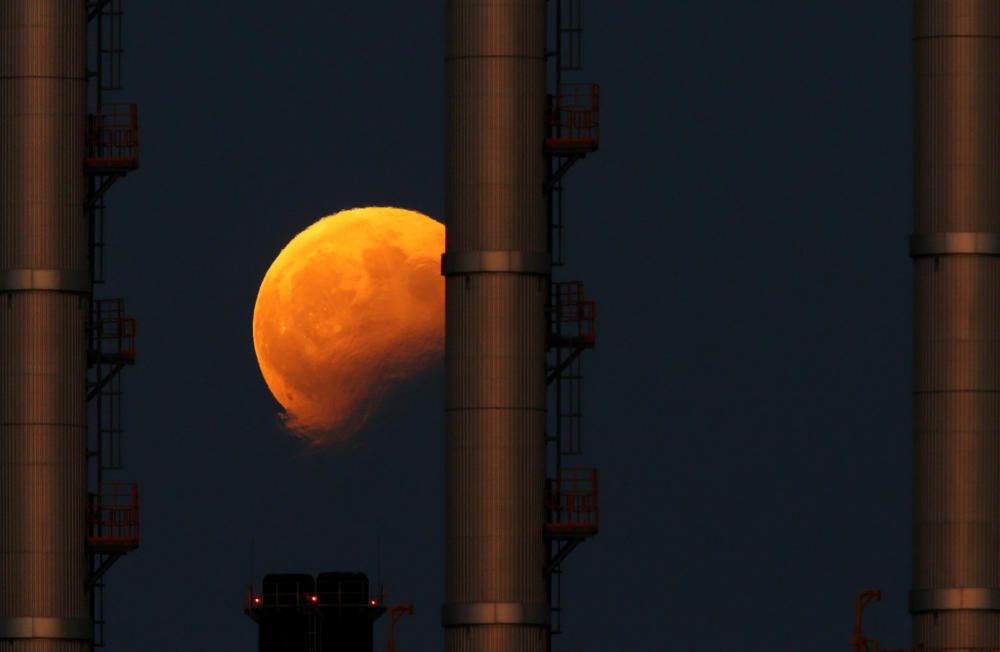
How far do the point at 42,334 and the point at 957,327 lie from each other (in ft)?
93.4

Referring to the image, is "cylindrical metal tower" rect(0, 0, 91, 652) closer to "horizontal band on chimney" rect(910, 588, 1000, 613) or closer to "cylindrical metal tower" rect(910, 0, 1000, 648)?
"cylindrical metal tower" rect(910, 0, 1000, 648)

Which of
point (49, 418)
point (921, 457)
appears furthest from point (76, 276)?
point (921, 457)

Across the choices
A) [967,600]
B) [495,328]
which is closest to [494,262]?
[495,328]

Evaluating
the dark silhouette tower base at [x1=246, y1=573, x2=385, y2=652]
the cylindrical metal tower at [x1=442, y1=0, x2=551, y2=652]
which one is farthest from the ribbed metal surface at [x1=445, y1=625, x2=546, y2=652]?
the dark silhouette tower base at [x1=246, y1=573, x2=385, y2=652]

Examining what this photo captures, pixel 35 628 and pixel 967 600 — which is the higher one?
pixel 967 600

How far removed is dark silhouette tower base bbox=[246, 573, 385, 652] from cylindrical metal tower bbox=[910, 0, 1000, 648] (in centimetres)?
1909

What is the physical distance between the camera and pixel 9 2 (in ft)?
453

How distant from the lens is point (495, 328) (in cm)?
13450

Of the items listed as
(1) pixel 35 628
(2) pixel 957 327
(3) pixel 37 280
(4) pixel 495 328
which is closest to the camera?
(2) pixel 957 327

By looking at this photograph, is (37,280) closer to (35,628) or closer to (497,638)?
(35,628)

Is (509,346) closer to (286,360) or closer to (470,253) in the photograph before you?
(470,253)

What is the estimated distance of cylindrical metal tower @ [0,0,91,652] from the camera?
136375 millimetres

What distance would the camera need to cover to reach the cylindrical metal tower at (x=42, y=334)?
447ft

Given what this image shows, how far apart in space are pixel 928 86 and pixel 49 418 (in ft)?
95.9
